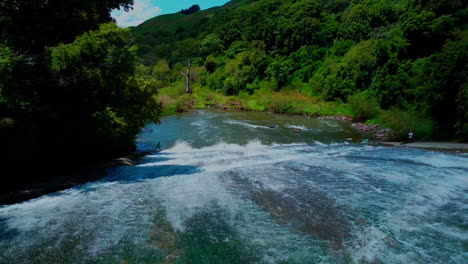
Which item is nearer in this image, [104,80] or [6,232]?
[6,232]

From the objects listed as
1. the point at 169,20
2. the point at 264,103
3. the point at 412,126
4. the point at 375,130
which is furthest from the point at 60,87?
the point at 169,20

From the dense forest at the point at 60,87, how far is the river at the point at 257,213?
2529mm

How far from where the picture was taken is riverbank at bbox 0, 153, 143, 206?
1165cm

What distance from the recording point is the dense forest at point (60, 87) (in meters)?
12.2

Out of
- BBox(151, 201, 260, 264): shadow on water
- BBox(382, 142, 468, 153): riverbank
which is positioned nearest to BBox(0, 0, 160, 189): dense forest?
BBox(151, 201, 260, 264): shadow on water

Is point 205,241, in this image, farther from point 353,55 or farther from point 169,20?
point 169,20

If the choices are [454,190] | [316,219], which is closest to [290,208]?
[316,219]

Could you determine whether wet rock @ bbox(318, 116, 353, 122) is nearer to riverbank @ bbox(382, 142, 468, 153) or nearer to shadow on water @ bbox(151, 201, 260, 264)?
riverbank @ bbox(382, 142, 468, 153)

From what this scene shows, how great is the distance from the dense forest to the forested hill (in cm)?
378

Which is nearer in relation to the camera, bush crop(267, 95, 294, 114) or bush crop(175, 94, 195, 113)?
bush crop(267, 95, 294, 114)

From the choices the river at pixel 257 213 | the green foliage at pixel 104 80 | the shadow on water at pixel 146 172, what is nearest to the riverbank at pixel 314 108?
the green foliage at pixel 104 80

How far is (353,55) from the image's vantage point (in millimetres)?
42812

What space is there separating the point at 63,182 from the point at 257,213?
8.33 m

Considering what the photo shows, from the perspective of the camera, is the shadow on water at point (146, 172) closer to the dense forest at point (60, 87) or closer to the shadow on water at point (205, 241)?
the dense forest at point (60, 87)
